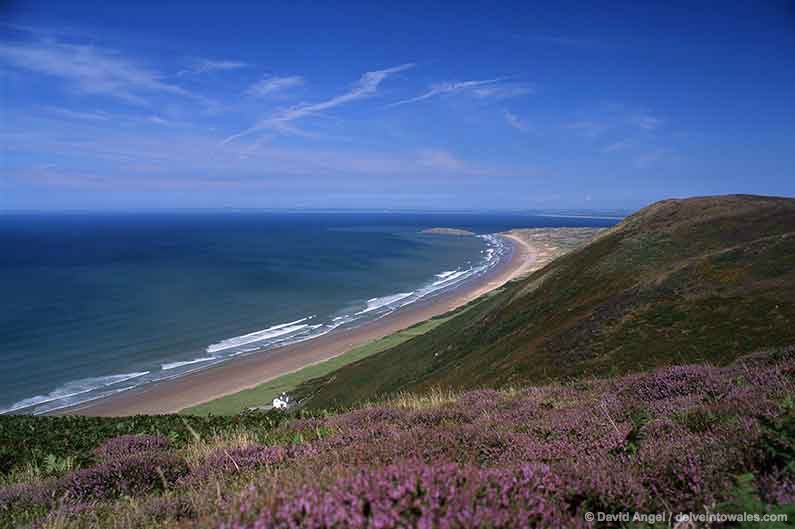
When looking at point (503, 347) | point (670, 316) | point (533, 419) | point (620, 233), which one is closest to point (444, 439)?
point (533, 419)

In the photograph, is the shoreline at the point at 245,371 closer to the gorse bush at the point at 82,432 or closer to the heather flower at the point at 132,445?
the gorse bush at the point at 82,432

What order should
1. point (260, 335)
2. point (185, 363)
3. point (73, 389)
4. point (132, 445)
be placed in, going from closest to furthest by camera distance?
point (132, 445)
point (73, 389)
point (185, 363)
point (260, 335)

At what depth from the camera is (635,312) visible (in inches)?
782

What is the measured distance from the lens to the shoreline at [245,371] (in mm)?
40031

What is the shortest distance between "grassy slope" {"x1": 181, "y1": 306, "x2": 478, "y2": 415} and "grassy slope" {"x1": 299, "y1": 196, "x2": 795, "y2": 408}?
3.72 meters

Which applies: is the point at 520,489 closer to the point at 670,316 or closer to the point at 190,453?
the point at 190,453

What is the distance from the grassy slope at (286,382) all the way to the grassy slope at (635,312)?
12.2 ft

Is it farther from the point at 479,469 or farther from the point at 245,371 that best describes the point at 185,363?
the point at 479,469

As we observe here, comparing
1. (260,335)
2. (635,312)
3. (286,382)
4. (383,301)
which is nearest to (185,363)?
(260,335)

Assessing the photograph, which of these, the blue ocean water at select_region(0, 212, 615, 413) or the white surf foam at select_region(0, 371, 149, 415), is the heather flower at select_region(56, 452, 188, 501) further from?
the white surf foam at select_region(0, 371, 149, 415)

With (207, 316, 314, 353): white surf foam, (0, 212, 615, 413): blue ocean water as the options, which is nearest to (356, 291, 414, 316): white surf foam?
(0, 212, 615, 413): blue ocean water

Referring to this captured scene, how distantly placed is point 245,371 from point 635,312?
4104cm

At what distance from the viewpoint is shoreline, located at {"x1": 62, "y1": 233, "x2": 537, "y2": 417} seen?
40.0 m

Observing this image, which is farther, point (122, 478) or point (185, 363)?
point (185, 363)
